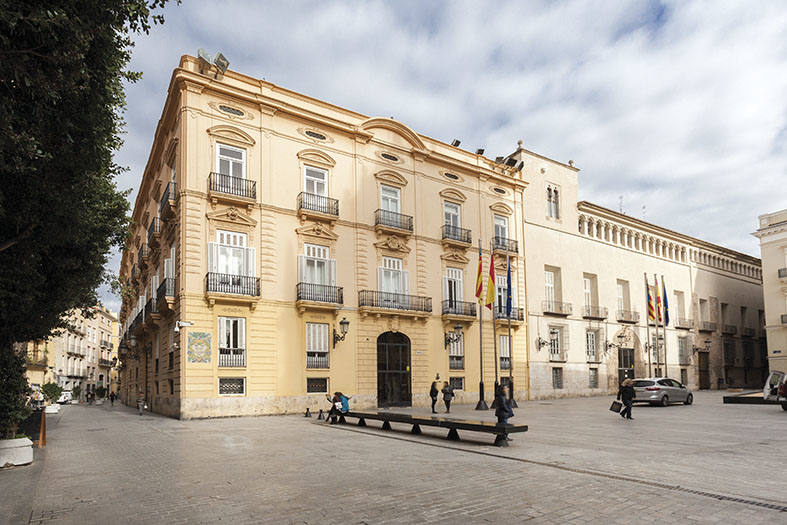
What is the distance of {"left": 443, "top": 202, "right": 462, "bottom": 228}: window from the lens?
31.9m

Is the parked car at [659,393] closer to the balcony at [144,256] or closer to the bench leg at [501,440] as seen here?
the bench leg at [501,440]

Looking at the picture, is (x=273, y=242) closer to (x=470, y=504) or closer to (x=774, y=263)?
(x=470, y=504)

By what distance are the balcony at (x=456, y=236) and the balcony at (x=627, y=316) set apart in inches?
587

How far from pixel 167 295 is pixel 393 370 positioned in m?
10.9

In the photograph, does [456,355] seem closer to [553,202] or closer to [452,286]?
[452,286]

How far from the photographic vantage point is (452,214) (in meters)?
32.2

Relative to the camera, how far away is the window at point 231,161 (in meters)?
24.2

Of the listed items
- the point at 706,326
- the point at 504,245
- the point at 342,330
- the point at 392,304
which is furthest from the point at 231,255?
the point at 706,326

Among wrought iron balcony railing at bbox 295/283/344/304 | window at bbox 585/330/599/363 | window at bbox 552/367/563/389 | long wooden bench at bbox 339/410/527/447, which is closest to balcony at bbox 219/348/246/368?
wrought iron balcony railing at bbox 295/283/344/304

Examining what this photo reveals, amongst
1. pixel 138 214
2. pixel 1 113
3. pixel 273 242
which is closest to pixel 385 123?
pixel 273 242

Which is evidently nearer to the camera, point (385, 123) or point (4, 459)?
point (4, 459)

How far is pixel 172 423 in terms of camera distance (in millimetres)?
20609

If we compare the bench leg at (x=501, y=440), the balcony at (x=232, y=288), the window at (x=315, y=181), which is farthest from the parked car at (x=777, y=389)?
the balcony at (x=232, y=288)

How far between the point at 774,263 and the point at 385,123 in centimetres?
3530
